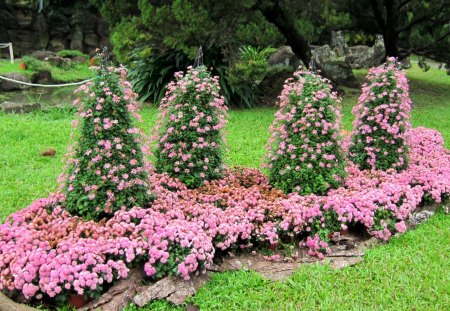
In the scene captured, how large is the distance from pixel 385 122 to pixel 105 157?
294 centimetres

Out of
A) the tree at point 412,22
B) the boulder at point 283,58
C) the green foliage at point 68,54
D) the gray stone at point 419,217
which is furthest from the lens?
the green foliage at point 68,54

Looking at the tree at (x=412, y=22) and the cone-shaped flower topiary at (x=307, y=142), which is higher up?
the tree at (x=412, y=22)

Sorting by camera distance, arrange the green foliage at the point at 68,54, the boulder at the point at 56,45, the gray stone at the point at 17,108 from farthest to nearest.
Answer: the boulder at the point at 56,45 → the green foliage at the point at 68,54 → the gray stone at the point at 17,108

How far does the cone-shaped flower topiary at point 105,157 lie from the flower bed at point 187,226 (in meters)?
0.16

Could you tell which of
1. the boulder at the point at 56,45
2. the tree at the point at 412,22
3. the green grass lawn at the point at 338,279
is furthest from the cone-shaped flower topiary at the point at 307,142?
the boulder at the point at 56,45

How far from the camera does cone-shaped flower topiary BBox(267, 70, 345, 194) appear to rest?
15.2 ft

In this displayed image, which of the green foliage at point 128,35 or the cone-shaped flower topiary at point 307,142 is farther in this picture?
the green foliage at point 128,35

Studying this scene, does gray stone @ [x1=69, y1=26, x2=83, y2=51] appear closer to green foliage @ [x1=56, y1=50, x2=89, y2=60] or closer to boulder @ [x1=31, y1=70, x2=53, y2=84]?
green foliage @ [x1=56, y1=50, x2=89, y2=60]

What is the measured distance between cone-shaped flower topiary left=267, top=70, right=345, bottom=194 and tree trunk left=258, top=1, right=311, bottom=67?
17.7 feet

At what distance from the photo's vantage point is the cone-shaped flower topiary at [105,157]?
13.0 feet

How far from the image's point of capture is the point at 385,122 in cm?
521

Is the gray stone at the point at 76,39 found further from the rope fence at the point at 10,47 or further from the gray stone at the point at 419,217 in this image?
the gray stone at the point at 419,217

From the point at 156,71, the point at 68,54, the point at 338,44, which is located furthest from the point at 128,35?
the point at 338,44

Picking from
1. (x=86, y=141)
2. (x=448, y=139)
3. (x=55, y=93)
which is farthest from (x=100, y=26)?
(x=86, y=141)
